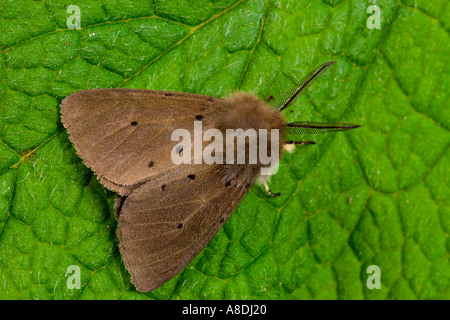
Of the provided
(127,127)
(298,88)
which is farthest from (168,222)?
(298,88)

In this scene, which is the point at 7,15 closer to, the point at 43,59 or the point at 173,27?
the point at 43,59

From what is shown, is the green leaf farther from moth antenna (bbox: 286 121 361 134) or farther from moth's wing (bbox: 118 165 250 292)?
moth's wing (bbox: 118 165 250 292)

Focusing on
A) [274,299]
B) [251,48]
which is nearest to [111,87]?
[251,48]

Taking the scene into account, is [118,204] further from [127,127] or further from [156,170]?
[127,127]

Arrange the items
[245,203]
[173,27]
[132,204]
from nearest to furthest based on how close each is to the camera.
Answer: [132,204], [173,27], [245,203]

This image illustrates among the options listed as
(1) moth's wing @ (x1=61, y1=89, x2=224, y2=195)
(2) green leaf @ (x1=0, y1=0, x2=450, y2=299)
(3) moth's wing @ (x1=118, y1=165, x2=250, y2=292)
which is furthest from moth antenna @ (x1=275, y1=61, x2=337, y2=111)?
(3) moth's wing @ (x1=118, y1=165, x2=250, y2=292)

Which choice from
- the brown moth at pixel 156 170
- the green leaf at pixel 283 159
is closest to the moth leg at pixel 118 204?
the brown moth at pixel 156 170

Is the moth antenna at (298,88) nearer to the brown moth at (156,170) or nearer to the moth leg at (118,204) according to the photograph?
the brown moth at (156,170)
